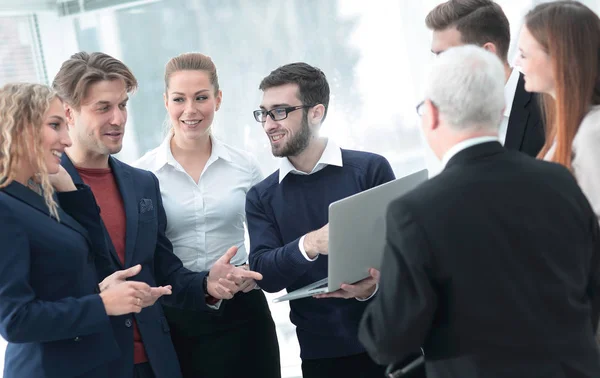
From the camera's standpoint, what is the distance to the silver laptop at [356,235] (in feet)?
6.63

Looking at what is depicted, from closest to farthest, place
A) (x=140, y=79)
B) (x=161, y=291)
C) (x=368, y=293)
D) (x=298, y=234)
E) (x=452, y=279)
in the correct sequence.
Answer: (x=452, y=279), (x=161, y=291), (x=368, y=293), (x=298, y=234), (x=140, y=79)

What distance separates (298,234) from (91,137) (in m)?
0.79

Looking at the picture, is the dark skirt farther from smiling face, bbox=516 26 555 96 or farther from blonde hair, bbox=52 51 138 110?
smiling face, bbox=516 26 555 96

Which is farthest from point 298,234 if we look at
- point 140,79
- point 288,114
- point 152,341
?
point 140,79

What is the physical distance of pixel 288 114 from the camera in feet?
8.56

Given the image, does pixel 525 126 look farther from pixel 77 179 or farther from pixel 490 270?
pixel 77 179

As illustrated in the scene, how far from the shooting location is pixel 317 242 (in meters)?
2.22

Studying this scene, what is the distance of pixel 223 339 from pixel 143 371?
0.45 meters

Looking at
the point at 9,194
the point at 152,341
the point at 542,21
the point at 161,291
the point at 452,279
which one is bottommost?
the point at 152,341

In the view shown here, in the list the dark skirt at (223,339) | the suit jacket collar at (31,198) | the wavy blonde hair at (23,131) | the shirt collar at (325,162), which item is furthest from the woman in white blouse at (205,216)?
the wavy blonde hair at (23,131)

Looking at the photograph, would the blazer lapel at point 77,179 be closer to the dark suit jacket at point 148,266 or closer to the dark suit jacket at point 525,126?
the dark suit jacket at point 148,266

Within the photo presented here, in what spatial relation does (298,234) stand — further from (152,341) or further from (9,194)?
(9,194)

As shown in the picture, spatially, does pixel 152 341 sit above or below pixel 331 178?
below

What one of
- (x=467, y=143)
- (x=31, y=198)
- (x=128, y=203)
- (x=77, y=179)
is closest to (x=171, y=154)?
(x=128, y=203)
